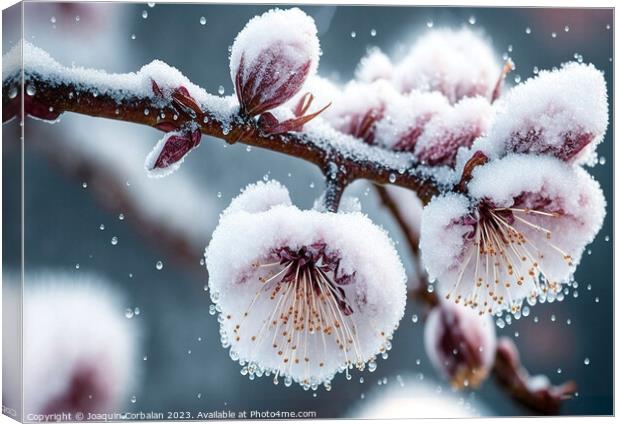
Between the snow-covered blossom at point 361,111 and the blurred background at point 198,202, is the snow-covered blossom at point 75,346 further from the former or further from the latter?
the snow-covered blossom at point 361,111

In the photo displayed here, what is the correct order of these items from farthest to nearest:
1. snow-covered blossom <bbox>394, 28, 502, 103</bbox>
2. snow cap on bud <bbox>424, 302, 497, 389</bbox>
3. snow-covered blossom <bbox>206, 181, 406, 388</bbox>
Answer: snow cap on bud <bbox>424, 302, 497, 389</bbox> → snow-covered blossom <bbox>394, 28, 502, 103</bbox> → snow-covered blossom <bbox>206, 181, 406, 388</bbox>

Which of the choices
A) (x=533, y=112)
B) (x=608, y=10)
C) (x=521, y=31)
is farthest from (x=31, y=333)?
(x=608, y=10)

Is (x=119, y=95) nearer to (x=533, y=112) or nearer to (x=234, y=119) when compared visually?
(x=234, y=119)

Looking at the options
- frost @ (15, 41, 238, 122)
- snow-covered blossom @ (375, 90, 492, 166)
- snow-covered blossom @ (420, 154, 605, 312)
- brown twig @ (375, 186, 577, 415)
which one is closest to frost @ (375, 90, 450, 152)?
snow-covered blossom @ (375, 90, 492, 166)

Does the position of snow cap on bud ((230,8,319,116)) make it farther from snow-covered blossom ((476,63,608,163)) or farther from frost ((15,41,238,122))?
snow-covered blossom ((476,63,608,163))

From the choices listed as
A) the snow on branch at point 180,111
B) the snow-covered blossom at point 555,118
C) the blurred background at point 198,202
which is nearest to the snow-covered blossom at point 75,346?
the blurred background at point 198,202

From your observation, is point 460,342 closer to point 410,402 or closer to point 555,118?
point 410,402
